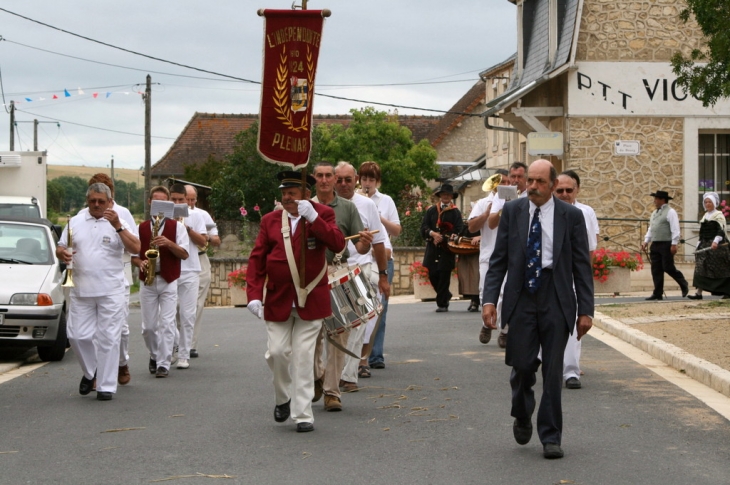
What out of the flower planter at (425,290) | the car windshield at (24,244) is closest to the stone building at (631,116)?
the flower planter at (425,290)

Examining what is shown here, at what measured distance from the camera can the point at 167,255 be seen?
1155cm

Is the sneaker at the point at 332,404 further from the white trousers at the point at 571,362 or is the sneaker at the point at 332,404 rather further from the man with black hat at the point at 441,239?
the man with black hat at the point at 441,239

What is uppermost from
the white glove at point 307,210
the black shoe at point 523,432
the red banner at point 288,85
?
the red banner at point 288,85

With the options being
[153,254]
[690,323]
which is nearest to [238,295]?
[690,323]

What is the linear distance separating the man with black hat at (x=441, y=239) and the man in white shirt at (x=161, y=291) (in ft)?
24.3

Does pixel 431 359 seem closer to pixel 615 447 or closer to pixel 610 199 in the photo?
pixel 615 447

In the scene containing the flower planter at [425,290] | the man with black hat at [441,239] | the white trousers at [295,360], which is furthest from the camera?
the flower planter at [425,290]

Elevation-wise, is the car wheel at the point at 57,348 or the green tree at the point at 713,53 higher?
the green tree at the point at 713,53

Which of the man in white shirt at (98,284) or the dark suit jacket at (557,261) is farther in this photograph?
the man in white shirt at (98,284)

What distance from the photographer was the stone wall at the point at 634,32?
88.2 feet

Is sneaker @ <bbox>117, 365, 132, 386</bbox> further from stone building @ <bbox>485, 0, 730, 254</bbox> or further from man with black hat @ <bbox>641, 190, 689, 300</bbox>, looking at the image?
stone building @ <bbox>485, 0, 730, 254</bbox>

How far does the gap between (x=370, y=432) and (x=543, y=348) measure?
153 centimetres

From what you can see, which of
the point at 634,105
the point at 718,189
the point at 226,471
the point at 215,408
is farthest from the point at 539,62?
the point at 226,471

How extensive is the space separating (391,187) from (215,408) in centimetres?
4306
